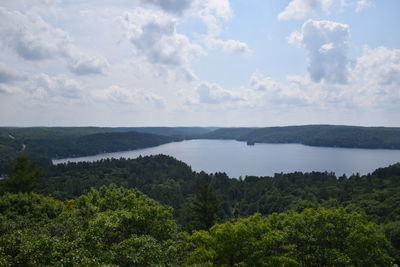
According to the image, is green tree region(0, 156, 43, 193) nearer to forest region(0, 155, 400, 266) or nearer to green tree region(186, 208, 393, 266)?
forest region(0, 155, 400, 266)

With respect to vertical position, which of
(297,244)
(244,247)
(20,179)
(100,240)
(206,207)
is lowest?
(206,207)

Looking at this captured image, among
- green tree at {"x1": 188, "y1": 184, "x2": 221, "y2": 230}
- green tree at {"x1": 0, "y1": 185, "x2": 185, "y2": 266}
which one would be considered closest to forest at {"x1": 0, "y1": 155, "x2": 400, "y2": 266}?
green tree at {"x1": 0, "y1": 185, "x2": 185, "y2": 266}

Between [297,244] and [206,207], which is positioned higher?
[297,244]

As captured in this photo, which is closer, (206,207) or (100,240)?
(100,240)

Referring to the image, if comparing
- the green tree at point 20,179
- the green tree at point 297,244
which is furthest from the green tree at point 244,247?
the green tree at point 20,179

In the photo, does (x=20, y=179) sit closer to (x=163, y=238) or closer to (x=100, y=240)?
(x=163, y=238)

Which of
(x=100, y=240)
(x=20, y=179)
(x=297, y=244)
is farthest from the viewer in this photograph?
Result: (x=20, y=179)

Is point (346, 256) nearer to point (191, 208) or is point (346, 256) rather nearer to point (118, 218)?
point (118, 218)

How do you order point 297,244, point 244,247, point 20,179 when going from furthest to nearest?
point 20,179 < point 297,244 < point 244,247

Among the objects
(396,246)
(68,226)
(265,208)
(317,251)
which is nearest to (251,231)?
(317,251)

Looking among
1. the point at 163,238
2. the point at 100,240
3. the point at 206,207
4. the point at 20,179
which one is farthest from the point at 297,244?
the point at 20,179

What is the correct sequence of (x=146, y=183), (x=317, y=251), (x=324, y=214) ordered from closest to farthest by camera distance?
(x=317, y=251) < (x=324, y=214) < (x=146, y=183)

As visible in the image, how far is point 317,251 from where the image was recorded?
18.2m

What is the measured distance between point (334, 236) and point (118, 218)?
44.6 ft
